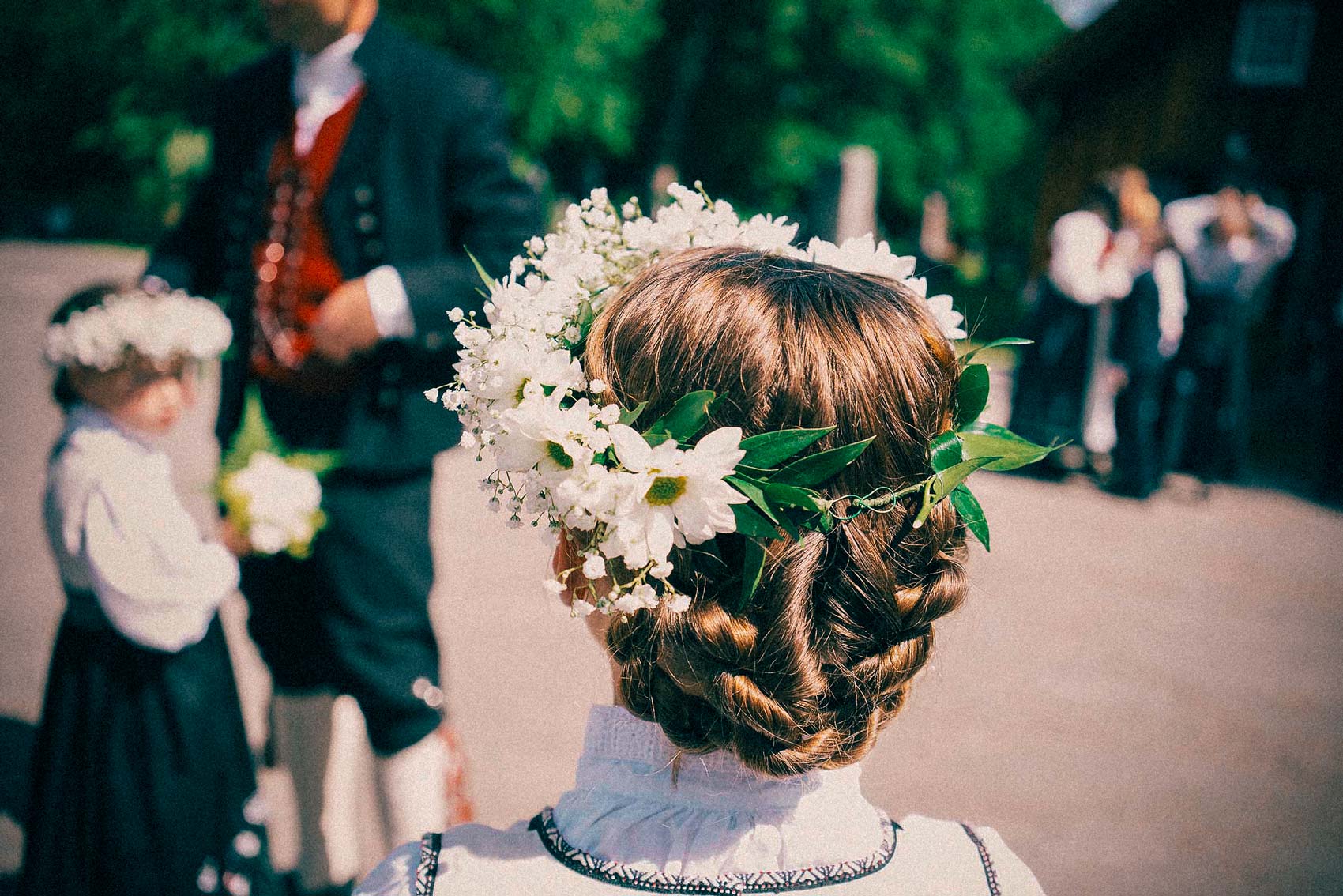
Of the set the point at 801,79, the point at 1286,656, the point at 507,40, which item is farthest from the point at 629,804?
the point at 801,79

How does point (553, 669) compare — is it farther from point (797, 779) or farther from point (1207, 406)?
point (1207, 406)

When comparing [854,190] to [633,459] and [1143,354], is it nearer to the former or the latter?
[1143,354]

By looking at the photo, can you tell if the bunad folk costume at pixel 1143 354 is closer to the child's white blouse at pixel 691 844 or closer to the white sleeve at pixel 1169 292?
the white sleeve at pixel 1169 292

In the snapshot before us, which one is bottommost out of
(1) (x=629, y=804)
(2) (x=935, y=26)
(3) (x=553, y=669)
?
(3) (x=553, y=669)

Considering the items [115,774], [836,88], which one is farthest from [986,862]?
[836,88]

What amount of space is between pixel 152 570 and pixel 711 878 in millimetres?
1449

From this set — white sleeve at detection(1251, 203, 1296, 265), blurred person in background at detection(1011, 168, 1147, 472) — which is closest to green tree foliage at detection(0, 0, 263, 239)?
blurred person in background at detection(1011, 168, 1147, 472)

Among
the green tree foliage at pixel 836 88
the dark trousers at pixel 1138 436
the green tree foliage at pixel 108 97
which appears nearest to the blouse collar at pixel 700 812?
the dark trousers at pixel 1138 436

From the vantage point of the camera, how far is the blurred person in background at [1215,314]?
6.37 meters

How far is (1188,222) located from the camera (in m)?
6.46

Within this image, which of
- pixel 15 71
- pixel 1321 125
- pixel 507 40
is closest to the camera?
pixel 1321 125

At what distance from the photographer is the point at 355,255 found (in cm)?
220

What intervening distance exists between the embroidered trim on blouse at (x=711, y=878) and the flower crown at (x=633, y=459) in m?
0.28

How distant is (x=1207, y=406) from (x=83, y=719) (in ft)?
21.7
